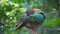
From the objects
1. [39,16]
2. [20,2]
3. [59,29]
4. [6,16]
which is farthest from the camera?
[6,16]

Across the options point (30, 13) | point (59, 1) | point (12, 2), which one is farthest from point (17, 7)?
point (30, 13)

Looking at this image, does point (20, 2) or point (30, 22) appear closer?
point (30, 22)

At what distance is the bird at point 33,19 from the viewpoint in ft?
2.40

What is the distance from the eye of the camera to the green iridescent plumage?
73 cm

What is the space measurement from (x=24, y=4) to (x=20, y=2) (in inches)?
2.1

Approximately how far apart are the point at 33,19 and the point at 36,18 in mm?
15

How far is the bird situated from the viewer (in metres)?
0.73

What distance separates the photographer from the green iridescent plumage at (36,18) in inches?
28.6

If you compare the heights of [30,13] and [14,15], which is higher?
[30,13]

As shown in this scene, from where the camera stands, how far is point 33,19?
738mm

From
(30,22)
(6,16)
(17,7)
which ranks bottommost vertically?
(6,16)

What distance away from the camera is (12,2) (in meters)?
1.44

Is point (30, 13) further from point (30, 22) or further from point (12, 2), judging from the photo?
point (12, 2)

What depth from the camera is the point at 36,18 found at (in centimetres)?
74
